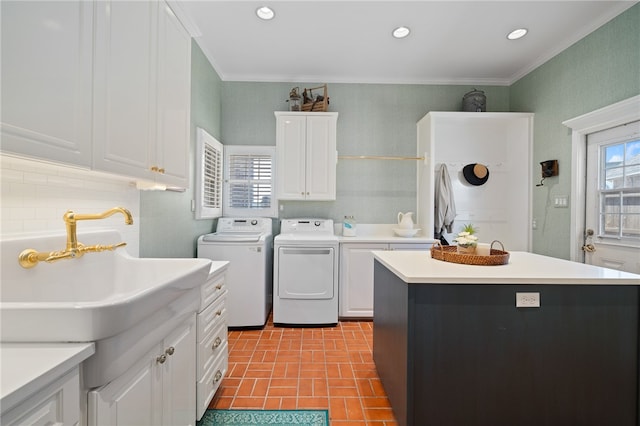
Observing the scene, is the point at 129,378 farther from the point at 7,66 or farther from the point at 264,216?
the point at 264,216

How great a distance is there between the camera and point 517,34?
2.73m

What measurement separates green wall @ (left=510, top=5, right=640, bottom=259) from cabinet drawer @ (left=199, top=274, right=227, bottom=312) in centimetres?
324

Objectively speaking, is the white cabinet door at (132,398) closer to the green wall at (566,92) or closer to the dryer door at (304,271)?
the dryer door at (304,271)

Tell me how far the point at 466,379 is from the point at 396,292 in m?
0.52

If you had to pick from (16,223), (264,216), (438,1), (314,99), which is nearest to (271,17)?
(314,99)

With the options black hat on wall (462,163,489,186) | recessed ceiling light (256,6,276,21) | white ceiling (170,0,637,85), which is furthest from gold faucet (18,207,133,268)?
black hat on wall (462,163,489,186)

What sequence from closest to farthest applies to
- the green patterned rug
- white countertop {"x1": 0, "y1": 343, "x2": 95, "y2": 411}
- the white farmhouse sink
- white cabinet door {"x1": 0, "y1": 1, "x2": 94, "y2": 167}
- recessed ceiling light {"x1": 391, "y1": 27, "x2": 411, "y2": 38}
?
white countertop {"x1": 0, "y1": 343, "x2": 95, "y2": 411} → the white farmhouse sink → white cabinet door {"x1": 0, "y1": 1, "x2": 94, "y2": 167} → the green patterned rug → recessed ceiling light {"x1": 391, "y1": 27, "x2": 411, "y2": 38}

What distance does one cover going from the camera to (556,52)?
9.67 feet

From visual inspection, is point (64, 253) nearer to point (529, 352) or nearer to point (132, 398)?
point (132, 398)

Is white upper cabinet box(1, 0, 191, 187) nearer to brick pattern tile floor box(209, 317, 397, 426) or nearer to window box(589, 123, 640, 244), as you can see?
brick pattern tile floor box(209, 317, 397, 426)

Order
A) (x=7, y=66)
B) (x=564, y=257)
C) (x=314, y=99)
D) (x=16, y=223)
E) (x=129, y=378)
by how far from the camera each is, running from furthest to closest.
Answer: (x=314, y=99), (x=564, y=257), (x=16, y=223), (x=129, y=378), (x=7, y=66)

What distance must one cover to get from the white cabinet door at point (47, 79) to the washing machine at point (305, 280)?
213cm

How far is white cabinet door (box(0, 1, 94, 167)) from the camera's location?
85 cm

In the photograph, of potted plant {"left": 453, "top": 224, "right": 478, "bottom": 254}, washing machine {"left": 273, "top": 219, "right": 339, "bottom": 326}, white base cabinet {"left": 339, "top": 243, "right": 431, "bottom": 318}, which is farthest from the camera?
white base cabinet {"left": 339, "top": 243, "right": 431, "bottom": 318}
